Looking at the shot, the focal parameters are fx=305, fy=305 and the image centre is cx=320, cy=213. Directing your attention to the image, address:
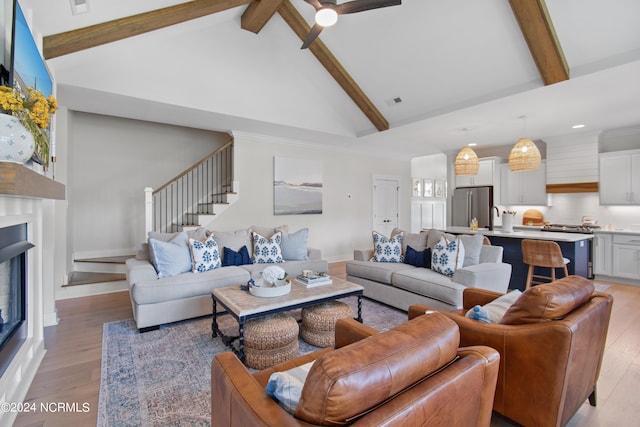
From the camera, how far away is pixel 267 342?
2.34 meters

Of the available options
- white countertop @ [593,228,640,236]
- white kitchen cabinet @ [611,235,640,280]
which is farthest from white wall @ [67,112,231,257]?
white kitchen cabinet @ [611,235,640,280]

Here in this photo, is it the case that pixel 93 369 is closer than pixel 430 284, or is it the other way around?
pixel 93 369

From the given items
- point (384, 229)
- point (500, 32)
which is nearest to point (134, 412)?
point (500, 32)

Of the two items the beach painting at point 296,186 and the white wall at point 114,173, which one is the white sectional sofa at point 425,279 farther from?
the white wall at point 114,173

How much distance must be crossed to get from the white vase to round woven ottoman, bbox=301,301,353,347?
2224 millimetres

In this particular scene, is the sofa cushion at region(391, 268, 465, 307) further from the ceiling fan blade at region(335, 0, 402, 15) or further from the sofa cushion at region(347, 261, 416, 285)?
the ceiling fan blade at region(335, 0, 402, 15)

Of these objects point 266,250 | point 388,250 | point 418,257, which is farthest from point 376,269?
point 266,250

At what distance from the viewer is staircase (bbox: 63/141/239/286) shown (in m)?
4.88

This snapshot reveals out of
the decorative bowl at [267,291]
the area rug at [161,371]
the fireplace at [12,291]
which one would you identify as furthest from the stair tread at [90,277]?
the decorative bowl at [267,291]

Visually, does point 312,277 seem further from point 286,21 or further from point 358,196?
point 358,196

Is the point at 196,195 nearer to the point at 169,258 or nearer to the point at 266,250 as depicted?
the point at 266,250

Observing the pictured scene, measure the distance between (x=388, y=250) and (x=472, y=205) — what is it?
13.5ft

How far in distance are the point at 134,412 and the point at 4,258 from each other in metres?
1.17

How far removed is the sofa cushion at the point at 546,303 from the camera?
61.0 inches
